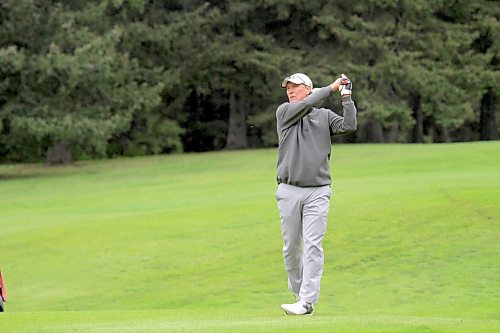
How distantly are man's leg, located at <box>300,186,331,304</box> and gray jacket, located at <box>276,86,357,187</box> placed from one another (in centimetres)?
13

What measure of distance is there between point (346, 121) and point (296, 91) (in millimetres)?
588

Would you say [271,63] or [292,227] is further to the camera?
[271,63]

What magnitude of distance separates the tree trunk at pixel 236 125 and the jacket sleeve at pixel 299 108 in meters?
48.7

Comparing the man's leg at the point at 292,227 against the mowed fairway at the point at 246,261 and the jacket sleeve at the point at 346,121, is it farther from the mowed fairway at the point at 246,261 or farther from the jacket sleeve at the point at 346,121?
the jacket sleeve at the point at 346,121

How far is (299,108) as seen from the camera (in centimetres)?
1009

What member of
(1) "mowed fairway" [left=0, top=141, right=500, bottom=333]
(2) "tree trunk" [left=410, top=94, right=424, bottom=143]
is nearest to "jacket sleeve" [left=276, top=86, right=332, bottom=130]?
(1) "mowed fairway" [left=0, top=141, right=500, bottom=333]

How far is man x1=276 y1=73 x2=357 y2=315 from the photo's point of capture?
33.2 ft

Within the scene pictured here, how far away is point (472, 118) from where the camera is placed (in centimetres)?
6034

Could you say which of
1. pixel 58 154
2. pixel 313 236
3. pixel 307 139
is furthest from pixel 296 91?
pixel 58 154

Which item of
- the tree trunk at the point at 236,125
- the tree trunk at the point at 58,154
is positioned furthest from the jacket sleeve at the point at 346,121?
the tree trunk at the point at 236,125

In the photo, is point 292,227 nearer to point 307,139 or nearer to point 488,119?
point 307,139

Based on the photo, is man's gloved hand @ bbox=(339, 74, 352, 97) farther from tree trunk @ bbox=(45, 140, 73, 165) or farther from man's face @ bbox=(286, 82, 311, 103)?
tree trunk @ bbox=(45, 140, 73, 165)

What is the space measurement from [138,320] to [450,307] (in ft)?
16.4

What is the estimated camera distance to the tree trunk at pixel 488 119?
58875 mm
